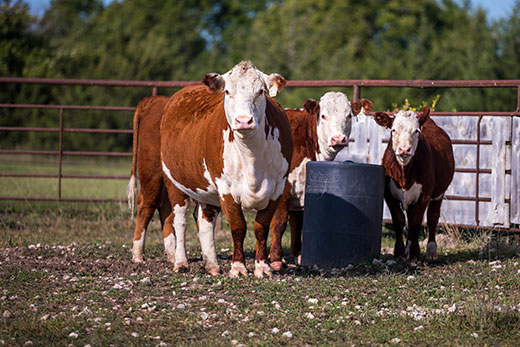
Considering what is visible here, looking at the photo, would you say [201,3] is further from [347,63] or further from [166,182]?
[166,182]

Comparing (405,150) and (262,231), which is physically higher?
(405,150)

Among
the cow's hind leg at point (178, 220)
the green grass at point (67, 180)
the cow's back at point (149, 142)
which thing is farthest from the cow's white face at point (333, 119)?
the green grass at point (67, 180)

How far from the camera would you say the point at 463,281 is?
5.81 meters

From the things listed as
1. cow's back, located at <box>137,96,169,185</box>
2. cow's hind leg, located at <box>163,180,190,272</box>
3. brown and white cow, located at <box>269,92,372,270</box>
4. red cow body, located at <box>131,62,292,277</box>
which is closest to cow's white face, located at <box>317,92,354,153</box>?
brown and white cow, located at <box>269,92,372,270</box>

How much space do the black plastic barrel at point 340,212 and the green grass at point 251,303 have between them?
9.0 inches

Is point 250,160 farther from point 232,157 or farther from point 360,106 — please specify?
point 360,106

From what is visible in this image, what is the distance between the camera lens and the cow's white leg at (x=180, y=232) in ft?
21.8

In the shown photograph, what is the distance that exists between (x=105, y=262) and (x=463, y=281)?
3419 mm

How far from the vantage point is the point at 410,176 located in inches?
283

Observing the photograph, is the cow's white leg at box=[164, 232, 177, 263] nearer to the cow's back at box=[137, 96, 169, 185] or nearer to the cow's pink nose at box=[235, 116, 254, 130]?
the cow's back at box=[137, 96, 169, 185]

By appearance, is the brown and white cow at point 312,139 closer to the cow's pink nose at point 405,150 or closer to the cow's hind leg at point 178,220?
the cow's pink nose at point 405,150

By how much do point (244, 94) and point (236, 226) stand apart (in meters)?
1.16

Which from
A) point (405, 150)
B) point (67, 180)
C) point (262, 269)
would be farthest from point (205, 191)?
point (67, 180)

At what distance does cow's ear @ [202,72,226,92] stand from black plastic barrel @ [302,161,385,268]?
1.40 meters
